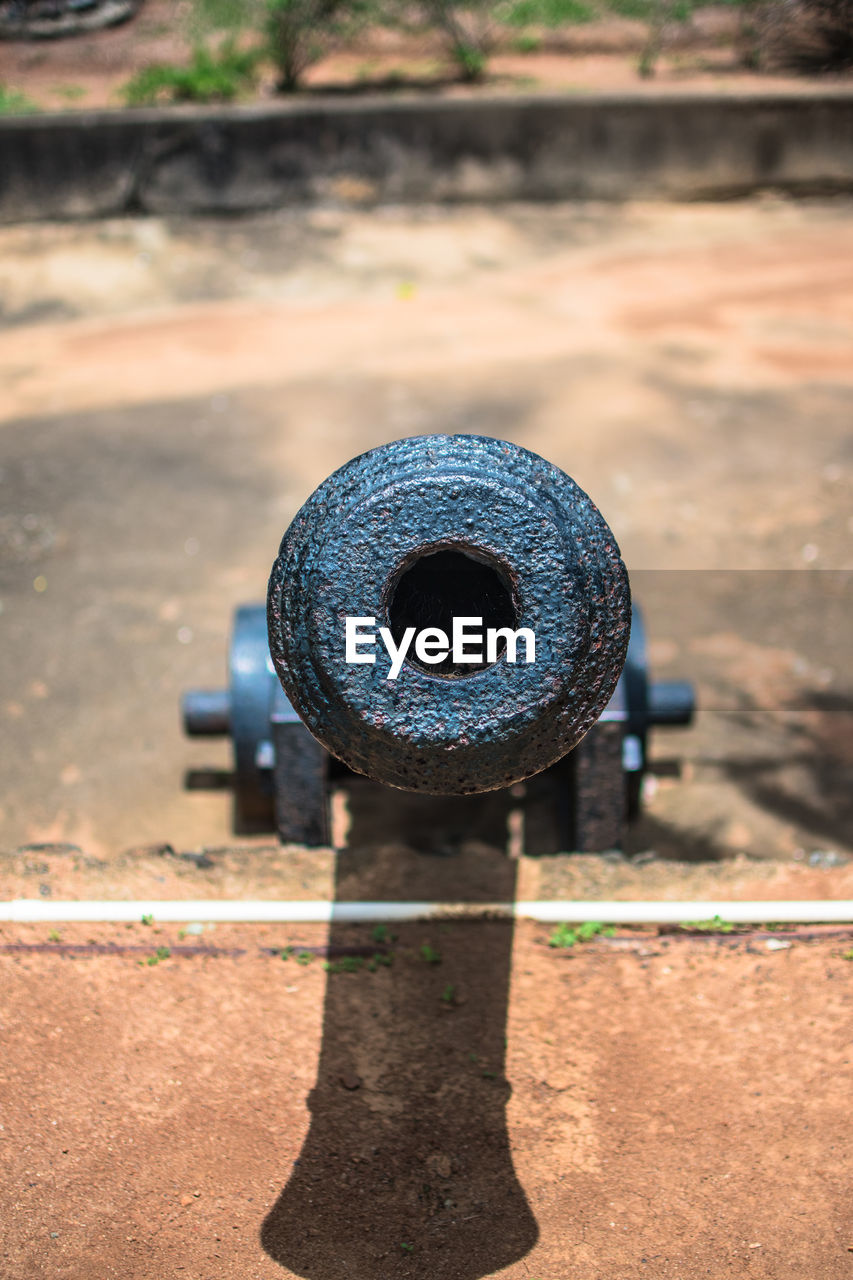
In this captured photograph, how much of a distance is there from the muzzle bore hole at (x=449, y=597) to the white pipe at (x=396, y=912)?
4.20 feet

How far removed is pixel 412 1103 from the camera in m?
2.78

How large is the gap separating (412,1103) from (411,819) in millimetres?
1718

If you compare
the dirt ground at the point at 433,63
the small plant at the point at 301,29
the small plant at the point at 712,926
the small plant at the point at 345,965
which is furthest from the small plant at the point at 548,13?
the small plant at the point at 345,965

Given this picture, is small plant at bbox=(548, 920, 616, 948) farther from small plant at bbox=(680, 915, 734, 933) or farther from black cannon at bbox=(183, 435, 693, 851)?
black cannon at bbox=(183, 435, 693, 851)

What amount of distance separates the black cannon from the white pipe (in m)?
1.16

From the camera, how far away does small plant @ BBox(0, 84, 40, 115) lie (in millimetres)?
11163

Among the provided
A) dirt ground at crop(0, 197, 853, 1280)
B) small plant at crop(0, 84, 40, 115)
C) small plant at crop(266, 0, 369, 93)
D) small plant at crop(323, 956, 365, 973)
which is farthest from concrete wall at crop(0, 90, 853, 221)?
small plant at crop(323, 956, 365, 973)

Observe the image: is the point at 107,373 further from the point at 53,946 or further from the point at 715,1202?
the point at 715,1202

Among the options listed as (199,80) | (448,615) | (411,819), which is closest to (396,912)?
(411,819)

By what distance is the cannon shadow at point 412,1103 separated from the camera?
2459mm

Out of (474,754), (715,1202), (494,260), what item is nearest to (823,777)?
(715,1202)

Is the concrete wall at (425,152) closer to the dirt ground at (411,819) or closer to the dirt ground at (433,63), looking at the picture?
Answer: the dirt ground at (411,819)

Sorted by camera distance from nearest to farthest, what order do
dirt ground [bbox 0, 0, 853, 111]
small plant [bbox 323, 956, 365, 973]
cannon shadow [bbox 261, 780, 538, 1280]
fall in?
cannon shadow [bbox 261, 780, 538, 1280] < small plant [bbox 323, 956, 365, 973] < dirt ground [bbox 0, 0, 853, 111]

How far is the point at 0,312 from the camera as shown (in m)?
8.83
